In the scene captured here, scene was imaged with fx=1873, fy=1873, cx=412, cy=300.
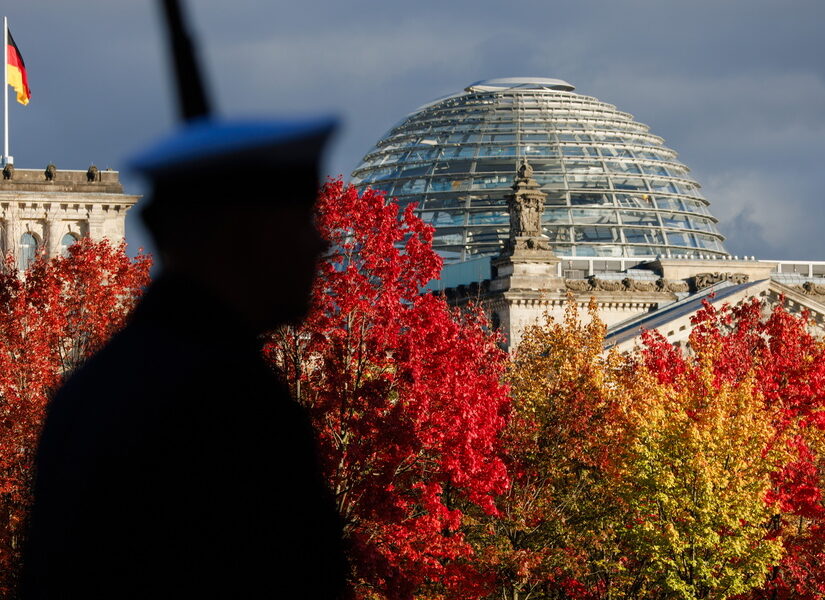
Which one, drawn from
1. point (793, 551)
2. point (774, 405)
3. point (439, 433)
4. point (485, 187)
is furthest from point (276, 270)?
point (485, 187)

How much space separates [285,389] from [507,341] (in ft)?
252

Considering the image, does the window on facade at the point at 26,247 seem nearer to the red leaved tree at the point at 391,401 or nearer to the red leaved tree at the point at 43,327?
the red leaved tree at the point at 43,327

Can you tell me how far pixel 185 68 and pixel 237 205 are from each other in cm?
27

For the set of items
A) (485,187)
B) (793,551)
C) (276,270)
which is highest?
(485,187)

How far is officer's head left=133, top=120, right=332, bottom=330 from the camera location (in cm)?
305

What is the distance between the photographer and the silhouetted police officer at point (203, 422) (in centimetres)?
287

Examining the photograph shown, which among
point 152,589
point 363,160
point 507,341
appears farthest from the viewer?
point 363,160

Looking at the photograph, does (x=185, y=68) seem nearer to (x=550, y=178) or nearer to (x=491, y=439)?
(x=491, y=439)

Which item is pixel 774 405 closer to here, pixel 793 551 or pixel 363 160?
pixel 793 551

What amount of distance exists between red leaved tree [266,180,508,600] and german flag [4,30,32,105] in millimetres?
36129

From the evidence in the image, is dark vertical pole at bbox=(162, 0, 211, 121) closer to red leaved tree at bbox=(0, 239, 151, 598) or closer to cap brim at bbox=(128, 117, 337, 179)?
cap brim at bbox=(128, 117, 337, 179)

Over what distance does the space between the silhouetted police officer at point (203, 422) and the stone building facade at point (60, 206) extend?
71.2 metres

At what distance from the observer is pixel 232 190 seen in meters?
3.08

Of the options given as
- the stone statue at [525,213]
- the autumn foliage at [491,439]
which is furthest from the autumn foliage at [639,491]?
the stone statue at [525,213]
